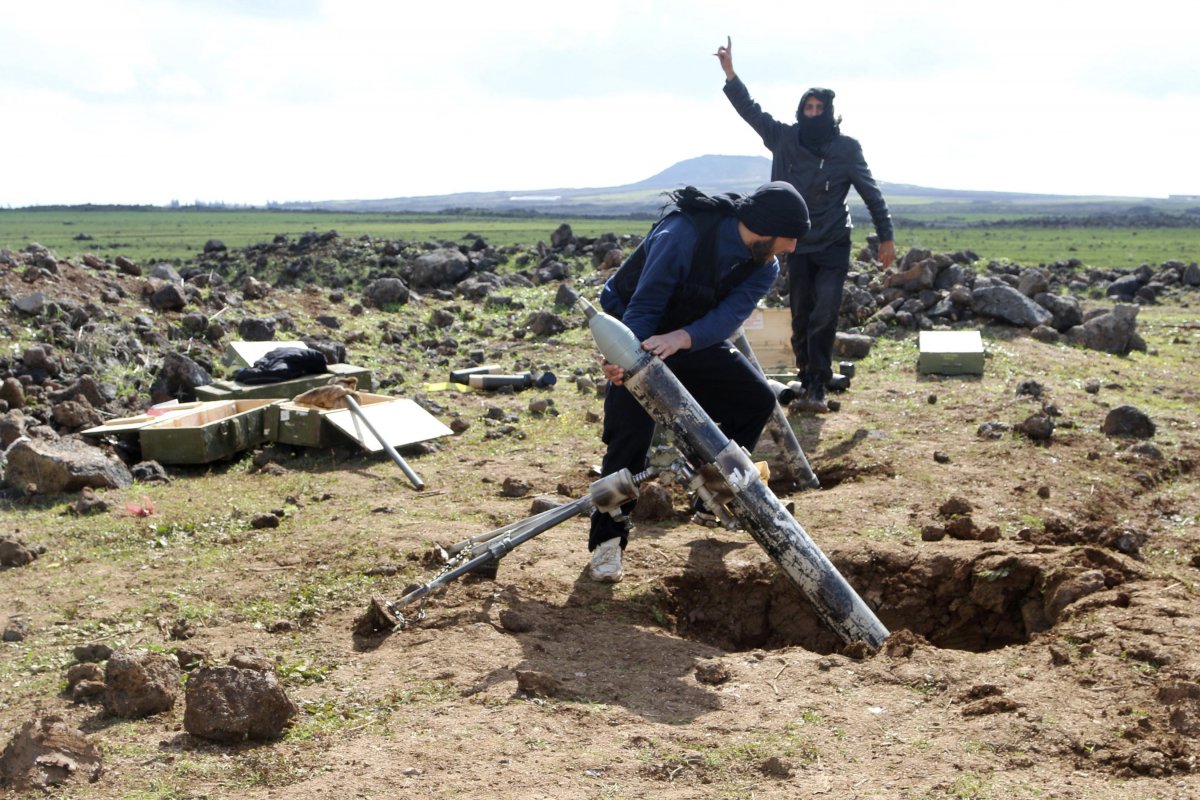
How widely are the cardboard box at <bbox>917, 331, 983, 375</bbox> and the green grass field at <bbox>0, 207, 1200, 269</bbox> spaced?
21882 mm

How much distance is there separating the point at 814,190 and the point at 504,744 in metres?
6.44

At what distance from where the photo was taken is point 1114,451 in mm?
8930

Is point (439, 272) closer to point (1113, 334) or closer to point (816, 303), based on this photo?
point (1113, 334)

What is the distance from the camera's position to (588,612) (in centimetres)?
599

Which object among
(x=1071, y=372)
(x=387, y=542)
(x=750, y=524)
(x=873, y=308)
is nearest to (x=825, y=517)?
(x=750, y=524)

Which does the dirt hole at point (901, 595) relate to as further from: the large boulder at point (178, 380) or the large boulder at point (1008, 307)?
the large boulder at point (1008, 307)

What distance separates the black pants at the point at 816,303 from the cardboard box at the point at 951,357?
2.09 meters

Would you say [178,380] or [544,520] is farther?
[178,380]

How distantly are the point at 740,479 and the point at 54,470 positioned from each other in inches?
198

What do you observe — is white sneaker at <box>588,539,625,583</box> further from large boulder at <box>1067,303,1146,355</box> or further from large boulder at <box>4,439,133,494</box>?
large boulder at <box>1067,303,1146,355</box>

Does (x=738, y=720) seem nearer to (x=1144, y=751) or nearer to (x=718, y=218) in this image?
(x=1144, y=751)

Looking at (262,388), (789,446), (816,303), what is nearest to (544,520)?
(789,446)

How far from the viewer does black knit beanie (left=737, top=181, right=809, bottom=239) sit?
5.78 m

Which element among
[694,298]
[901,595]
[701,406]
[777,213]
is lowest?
[901,595]
